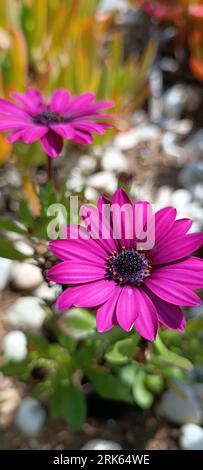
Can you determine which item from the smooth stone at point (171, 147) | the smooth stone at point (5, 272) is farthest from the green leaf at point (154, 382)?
the smooth stone at point (171, 147)

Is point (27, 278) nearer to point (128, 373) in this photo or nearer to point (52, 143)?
point (128, 373)

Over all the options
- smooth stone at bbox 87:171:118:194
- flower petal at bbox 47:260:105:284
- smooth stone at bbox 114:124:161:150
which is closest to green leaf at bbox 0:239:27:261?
flower petal at bbox 47:260:105:284

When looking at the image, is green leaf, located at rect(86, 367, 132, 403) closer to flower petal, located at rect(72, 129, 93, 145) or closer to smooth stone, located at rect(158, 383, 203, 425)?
smooth stone, located at rect(158, 383, 203, 425)

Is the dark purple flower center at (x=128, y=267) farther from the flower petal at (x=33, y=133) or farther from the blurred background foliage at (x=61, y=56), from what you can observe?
the blurred background foliage at (x=61, y=56)

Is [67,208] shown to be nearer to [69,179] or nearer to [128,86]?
[69,179]

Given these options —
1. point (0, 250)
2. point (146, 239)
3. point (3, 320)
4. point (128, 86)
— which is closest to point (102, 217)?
point (146, 239)

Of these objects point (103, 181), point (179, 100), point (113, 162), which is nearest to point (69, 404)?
point (103, 181)
